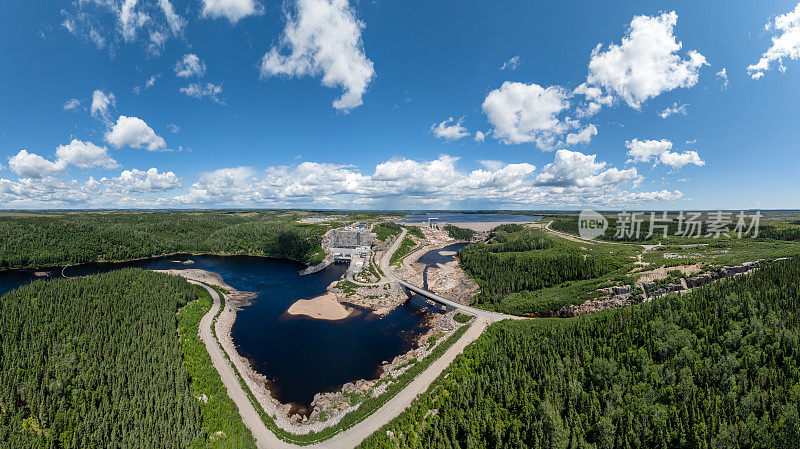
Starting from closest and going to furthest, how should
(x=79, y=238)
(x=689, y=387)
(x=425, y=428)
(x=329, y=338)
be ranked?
(x=689, y=387) < (x=425, y=428) < (x=329, y=338) < (x=79, y=238)

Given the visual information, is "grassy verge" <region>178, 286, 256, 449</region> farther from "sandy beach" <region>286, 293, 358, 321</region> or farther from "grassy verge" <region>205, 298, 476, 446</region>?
"sandy beach" <region>286, 293, 358, 321</region>

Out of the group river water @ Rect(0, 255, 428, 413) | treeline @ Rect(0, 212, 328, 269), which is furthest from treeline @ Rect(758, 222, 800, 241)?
treeline @ Rect(0, 212, 328, 269)

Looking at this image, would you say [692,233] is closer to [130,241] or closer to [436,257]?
[436,257]

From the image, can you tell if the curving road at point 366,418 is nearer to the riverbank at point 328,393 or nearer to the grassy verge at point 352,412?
the grassy verge at point 352,412

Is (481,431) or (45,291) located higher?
(45,291)

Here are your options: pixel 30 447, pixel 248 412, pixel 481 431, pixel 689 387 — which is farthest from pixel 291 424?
pixel 689 387

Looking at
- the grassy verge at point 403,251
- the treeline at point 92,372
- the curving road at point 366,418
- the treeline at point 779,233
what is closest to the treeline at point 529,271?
the curving road at point 366,418

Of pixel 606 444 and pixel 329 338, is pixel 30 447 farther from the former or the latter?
pixel 606 444
